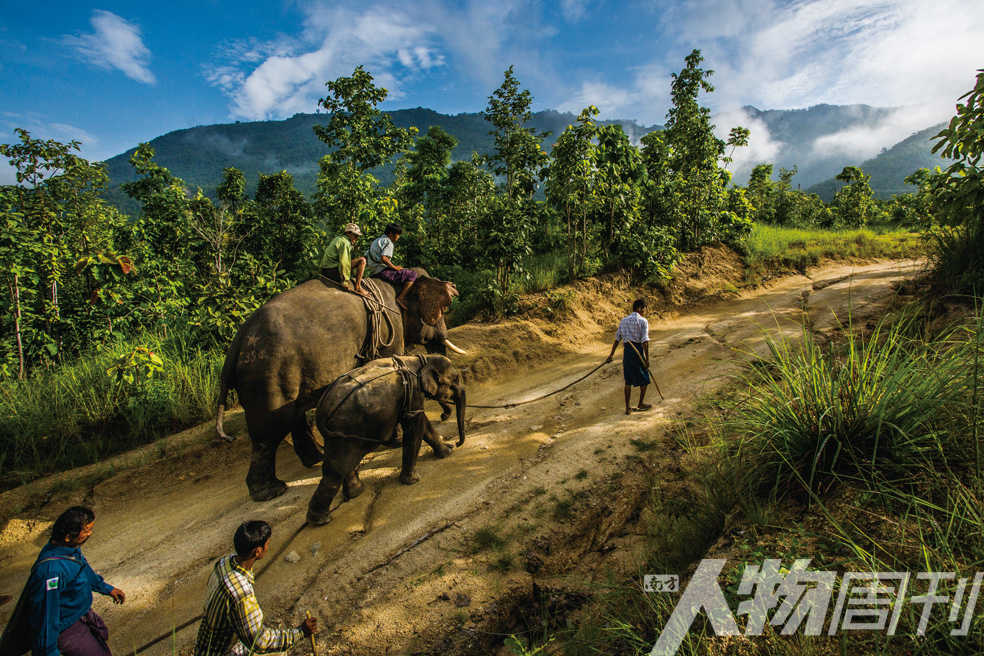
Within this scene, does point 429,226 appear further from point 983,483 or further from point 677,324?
point 983,483

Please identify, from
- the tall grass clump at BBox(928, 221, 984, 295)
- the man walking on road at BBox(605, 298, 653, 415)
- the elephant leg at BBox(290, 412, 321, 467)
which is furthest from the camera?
the man walking on road at BBox(605, 298, 653, 415)

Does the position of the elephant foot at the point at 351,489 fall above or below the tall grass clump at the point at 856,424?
below

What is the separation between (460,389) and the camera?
5.45 meters

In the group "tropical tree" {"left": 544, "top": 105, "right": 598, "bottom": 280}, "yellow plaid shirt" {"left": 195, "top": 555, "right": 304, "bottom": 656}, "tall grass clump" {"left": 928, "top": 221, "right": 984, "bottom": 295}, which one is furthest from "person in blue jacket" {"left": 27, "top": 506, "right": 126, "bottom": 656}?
"tropical tree" {"left": 544, "top": 105, "right": 598, "bottom": 280}

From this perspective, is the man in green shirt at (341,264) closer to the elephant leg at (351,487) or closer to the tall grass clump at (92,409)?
the elephant leg at (351,487)

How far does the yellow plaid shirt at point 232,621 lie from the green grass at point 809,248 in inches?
542

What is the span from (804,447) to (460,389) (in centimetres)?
361

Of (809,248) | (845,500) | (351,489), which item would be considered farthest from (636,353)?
(809,248)

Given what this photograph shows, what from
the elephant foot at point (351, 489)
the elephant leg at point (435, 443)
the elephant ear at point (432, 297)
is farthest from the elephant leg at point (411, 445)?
the elephant ear at point (432, 297)

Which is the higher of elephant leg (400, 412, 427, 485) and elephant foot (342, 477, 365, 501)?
elephant leg (400, 412, 427, 485)

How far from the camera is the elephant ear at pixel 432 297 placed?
7035 mm

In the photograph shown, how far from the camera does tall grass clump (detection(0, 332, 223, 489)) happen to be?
5.68m

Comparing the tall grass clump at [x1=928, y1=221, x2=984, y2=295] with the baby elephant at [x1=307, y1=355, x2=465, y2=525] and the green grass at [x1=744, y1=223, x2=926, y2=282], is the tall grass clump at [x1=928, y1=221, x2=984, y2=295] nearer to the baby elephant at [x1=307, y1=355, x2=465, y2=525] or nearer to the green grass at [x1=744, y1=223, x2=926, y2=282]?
the green grass at [x1=744, y1=223, x2=926, y2=282]

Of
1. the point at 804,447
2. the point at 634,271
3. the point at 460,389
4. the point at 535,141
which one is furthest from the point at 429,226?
the point at 804,447
